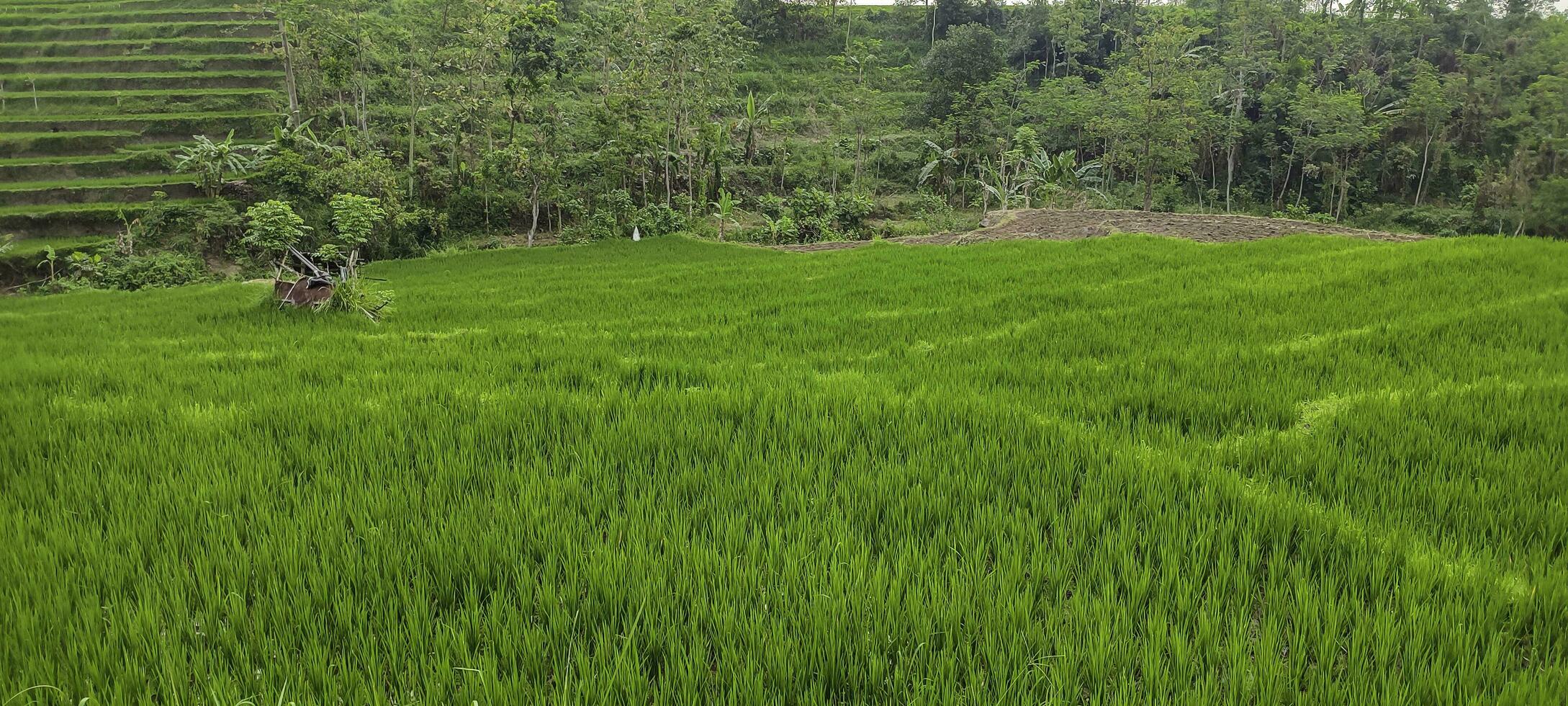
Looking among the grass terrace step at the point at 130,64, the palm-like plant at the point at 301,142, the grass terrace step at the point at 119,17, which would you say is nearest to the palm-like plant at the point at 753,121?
the palm-like plant at the point at 301,142

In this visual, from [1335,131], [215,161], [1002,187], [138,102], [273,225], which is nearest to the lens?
[273,225]

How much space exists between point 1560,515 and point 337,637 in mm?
3275

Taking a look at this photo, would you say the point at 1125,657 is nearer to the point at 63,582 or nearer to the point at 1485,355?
the point at 63,582

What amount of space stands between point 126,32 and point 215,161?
19106 mm

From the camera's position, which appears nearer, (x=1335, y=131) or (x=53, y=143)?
(x=53, y=143)

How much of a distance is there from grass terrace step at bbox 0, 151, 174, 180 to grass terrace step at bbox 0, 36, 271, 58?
8.95m

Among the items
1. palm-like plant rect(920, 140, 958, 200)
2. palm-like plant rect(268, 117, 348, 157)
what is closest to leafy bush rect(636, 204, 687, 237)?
palm-like plant rect(268, 117, 348, 157)

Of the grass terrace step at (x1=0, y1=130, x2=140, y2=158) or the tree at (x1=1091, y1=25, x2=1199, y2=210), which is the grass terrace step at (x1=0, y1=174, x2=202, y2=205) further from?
the tree at (x1=1091, y1=25, x2=1199, y2=210)

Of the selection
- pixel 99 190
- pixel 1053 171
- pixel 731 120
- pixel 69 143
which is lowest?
pixel 99 190

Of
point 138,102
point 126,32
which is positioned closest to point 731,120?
point 138,102

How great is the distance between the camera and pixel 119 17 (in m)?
29.2

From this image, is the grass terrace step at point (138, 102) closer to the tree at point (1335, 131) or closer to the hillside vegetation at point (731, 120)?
the hillside vegetation at point (731, 120)

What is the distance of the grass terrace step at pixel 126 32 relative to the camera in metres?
27.1

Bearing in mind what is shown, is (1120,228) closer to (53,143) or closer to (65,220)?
(65,220)
